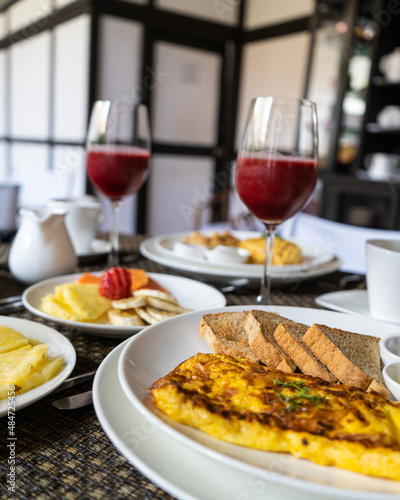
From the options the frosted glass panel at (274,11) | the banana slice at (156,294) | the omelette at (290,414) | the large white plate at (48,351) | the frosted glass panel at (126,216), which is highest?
the frosted glass panel at (274,11)

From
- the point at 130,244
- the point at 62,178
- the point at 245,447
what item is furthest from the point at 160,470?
the point at 62,178

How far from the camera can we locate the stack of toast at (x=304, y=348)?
65 cm

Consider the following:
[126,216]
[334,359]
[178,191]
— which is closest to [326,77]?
[178,191]

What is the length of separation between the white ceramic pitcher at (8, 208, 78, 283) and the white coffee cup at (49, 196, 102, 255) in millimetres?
258

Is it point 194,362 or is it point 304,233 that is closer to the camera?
point 194,362

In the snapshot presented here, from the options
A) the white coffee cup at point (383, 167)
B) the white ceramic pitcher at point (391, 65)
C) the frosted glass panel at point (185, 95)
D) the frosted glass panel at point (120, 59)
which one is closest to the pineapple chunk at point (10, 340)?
the white coffee cup at point (383, 167)

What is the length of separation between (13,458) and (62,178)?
416 centimetres

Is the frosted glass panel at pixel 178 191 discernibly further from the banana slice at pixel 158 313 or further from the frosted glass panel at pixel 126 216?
the banana slice at pixel 158 313

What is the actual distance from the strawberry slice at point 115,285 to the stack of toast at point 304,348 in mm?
280

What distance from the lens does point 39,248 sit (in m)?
1.21

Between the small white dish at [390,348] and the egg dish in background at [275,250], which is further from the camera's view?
the egg dish in background at [275,250]

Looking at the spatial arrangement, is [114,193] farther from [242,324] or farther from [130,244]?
[242,324]

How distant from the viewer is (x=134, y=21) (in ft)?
18.7

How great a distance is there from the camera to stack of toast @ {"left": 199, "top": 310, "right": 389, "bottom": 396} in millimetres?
650
